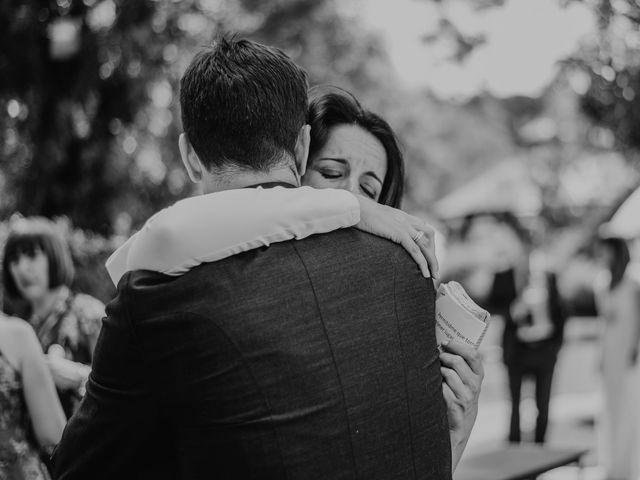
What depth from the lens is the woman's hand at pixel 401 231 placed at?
4.65 feet

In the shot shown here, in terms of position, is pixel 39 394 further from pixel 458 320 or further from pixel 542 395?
pixel 542 395

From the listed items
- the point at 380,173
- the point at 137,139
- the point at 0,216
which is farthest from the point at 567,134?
the point at 380,173

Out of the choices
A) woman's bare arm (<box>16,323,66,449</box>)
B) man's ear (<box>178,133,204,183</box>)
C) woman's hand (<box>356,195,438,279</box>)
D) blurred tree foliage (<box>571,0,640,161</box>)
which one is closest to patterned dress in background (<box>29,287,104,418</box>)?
woman's bare arm (<box>16,323,66,449</box>)

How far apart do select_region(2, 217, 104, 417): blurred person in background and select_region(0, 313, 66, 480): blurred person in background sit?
946mm

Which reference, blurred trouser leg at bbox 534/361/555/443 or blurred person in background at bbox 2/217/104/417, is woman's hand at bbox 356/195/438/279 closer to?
blurred person in background at bbox 2/217/104/417

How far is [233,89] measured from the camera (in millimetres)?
1357

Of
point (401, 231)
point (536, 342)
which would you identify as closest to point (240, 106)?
point (401, 231)

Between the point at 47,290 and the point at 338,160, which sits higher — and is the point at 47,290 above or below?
below

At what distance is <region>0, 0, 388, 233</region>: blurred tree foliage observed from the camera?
8.06 m

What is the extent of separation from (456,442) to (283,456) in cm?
53

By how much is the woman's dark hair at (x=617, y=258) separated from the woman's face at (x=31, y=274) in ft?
16.1

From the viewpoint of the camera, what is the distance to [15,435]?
8.44ft

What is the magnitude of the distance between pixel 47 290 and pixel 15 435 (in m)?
1.40

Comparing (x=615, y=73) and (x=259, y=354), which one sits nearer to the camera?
(x=259, y=354)
